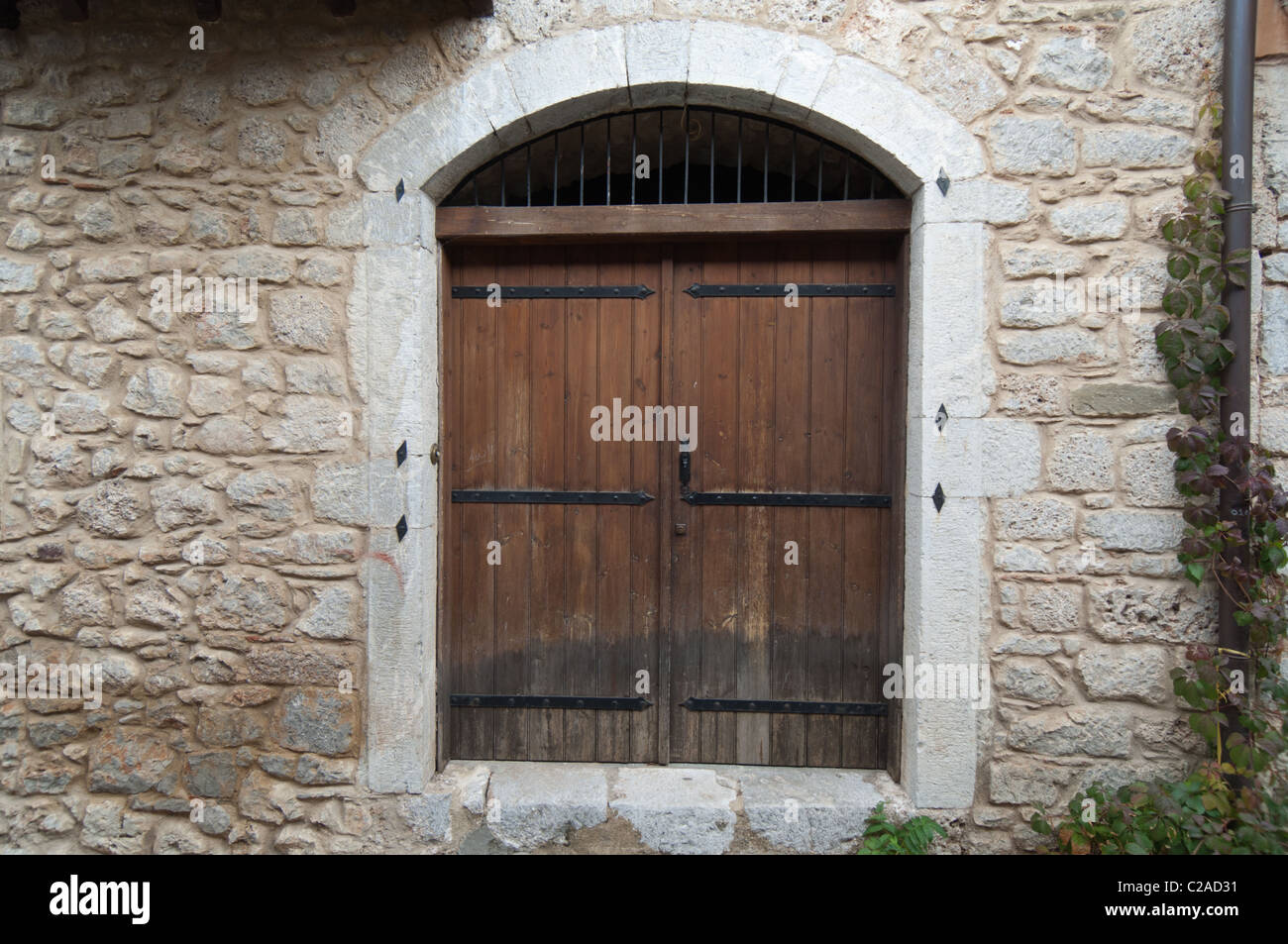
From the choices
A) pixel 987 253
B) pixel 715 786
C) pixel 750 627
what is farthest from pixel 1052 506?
pixel 715 786

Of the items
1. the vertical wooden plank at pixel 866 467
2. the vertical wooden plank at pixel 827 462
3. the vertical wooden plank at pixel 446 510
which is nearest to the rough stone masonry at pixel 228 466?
the vertical wooden plank at pixel 446 510

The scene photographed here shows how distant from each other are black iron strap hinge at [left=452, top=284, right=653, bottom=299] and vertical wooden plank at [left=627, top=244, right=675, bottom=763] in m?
0.04

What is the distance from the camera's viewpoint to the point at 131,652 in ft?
8.40

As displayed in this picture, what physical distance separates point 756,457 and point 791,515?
273mm

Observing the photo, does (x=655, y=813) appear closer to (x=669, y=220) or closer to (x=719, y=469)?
(x=719, y=469)

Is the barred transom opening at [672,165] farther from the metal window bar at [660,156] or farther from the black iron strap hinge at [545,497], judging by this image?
the black iron strap hinge at [545,497]

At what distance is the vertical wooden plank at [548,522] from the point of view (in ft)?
8.95

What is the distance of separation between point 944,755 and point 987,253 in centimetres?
183

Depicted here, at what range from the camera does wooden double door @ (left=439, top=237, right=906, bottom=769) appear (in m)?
2.67

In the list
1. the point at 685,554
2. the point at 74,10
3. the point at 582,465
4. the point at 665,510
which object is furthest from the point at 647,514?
the point at 74,10

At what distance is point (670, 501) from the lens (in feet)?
8.88

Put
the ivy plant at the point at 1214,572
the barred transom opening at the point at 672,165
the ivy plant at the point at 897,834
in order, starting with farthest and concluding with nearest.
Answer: the barred transom opening at the point at 672,165
the ivy plant at the point at 897,834
the ivy plant at the point at 1214,572

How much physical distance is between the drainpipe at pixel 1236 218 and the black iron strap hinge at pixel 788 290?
110 centimetres

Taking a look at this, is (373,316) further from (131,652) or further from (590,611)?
(131,652)
